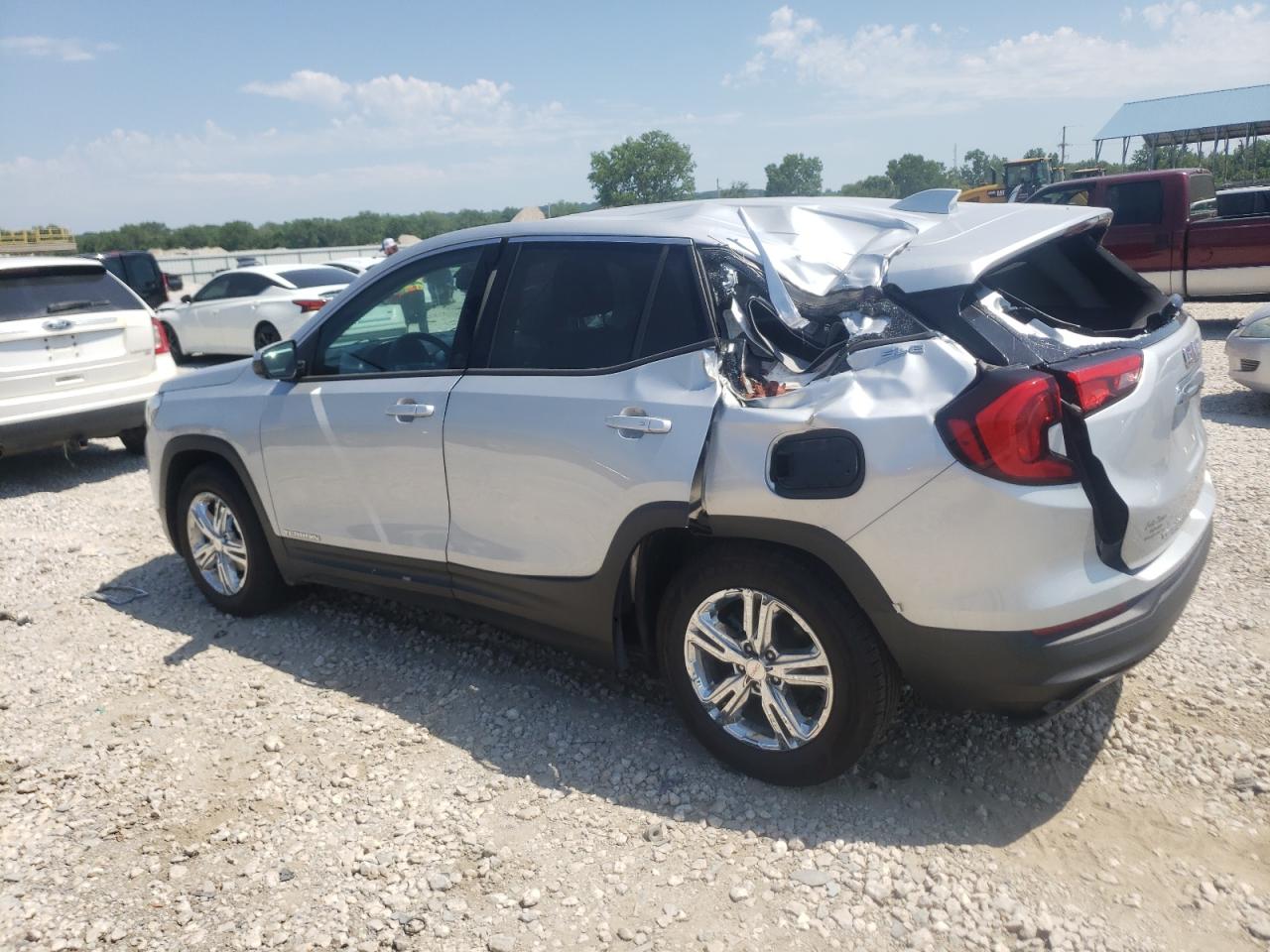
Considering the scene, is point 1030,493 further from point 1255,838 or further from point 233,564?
point 233,564

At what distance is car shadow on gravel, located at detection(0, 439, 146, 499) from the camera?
7.92 meters

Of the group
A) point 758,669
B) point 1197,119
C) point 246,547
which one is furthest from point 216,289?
point 1197,119

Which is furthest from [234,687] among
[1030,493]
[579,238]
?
[1030,493]

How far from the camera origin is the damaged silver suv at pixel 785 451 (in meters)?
2.61

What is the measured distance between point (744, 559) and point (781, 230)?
46.7 inches

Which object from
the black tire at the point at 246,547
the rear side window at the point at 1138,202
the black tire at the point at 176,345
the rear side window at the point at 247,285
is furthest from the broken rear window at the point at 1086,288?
the black tire at the point at 176,345

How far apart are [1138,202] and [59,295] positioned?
1222 centimetres

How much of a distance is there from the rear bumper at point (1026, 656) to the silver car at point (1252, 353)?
5802mm

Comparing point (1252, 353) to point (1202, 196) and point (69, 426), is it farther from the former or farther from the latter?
point (69, 426)

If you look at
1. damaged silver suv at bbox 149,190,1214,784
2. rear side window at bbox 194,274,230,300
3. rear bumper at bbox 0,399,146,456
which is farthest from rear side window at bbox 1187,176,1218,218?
rear side window at bbox 194,274,230,300

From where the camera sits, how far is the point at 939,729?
11.2ft

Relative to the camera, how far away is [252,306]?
14.1 m

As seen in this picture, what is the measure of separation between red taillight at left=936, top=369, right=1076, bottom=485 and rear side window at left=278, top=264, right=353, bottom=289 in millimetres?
12907

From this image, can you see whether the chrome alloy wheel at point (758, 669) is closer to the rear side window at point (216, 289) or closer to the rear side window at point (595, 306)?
the rear side window at point (595, 306)
